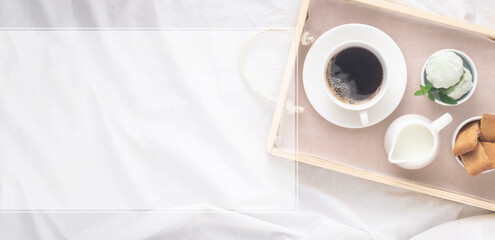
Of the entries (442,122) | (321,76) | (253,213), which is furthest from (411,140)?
(253,213)

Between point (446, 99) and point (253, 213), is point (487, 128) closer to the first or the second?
point (446, 99)

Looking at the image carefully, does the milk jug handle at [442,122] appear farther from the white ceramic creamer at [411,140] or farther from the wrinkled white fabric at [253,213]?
the wrinkled white fabric at [253,213]

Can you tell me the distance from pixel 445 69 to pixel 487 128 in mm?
113


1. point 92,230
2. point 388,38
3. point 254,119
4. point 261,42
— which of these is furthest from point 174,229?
point 388,38

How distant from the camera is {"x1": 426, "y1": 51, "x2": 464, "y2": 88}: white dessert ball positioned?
65 centimetres

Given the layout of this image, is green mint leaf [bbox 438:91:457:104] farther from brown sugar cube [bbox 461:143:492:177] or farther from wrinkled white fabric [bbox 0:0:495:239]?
wrinkled white fabric [bbox 0:0:495:239]

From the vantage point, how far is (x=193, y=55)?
768 millimetres

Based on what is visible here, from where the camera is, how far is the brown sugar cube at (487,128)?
642mm

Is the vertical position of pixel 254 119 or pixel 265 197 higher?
pixel 254 119

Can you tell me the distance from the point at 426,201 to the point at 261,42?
0.43m

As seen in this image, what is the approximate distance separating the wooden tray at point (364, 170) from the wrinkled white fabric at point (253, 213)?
60 mm

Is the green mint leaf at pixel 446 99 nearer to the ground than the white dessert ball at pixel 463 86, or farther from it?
nearer to the ground

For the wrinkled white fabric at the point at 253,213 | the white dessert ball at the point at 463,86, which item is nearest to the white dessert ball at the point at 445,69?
the white dessert ball at the point at 463,86

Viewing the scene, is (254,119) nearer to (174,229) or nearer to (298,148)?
(298,148)
